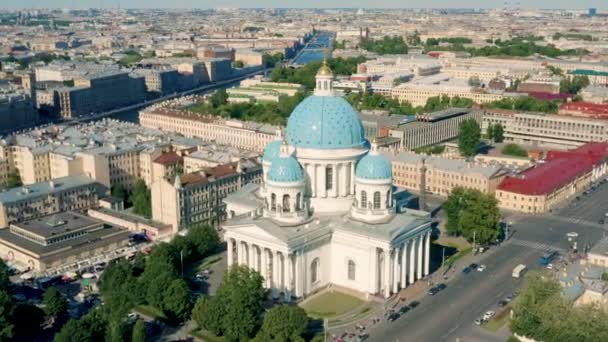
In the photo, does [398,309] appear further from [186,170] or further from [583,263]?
[186,170]

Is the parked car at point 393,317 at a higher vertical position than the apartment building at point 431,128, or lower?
lower

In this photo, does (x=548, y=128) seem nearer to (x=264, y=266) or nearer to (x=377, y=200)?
(x=377, y=200)

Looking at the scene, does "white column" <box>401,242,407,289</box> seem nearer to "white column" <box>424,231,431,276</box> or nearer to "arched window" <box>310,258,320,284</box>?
"white column" <box>424,231,431,276</box>

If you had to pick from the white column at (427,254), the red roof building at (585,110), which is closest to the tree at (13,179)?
the white column at (427,254)

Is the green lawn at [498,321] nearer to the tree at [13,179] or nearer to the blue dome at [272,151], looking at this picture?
the blue dome at [272,151]

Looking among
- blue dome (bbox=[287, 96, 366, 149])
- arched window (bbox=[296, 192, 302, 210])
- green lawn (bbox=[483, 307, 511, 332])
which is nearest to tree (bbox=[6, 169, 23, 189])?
blue dome (bbox=[287, 96, 366, 149])
